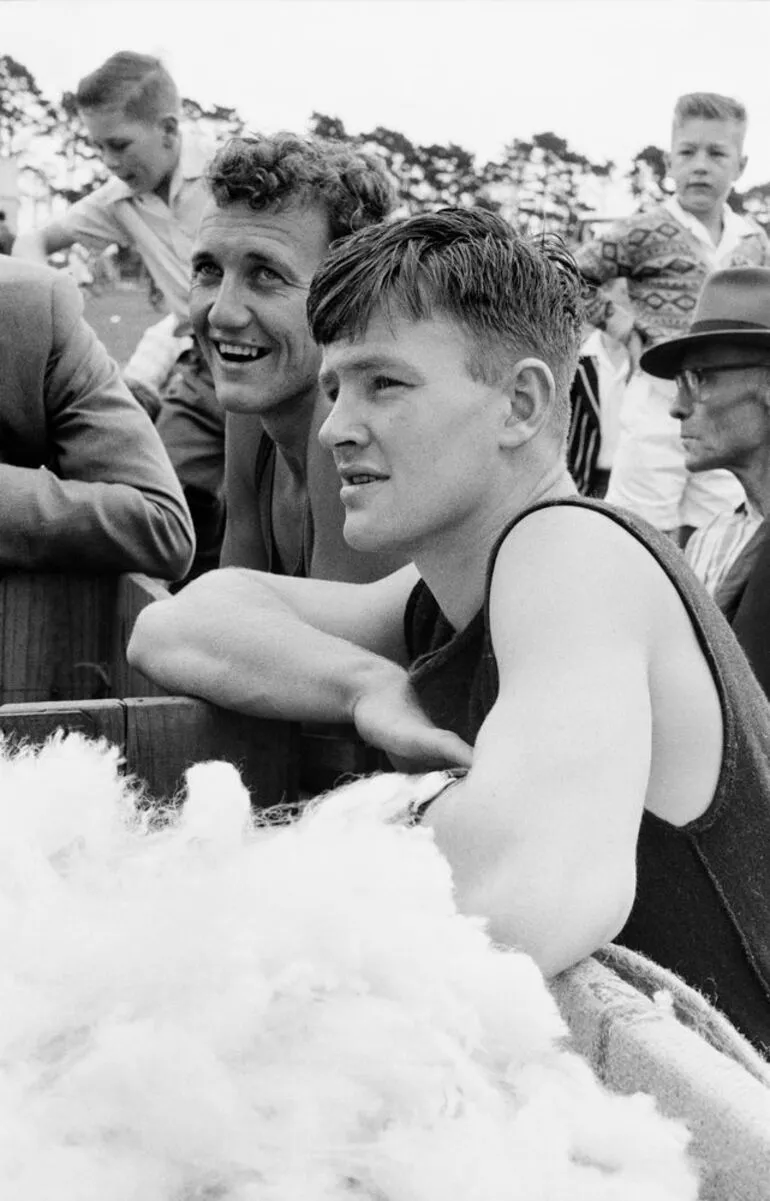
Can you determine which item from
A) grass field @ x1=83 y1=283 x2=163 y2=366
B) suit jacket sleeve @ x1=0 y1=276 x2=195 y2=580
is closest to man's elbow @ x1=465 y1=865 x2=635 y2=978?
suit jacket sleeve @ x1=0 y1=276 x2=195 y2=580

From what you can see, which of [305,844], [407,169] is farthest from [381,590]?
[407,169]

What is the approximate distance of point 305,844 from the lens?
87cm

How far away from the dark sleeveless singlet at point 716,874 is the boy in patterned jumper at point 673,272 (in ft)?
11.8

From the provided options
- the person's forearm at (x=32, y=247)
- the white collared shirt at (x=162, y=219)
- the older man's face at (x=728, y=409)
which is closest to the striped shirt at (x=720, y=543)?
the older man's face at (x=728, y=409)

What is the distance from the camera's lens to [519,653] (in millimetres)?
1254

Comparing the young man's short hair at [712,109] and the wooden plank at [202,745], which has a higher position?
the young man's short hair at [712,109]

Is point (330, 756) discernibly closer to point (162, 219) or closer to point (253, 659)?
point (253, 659)

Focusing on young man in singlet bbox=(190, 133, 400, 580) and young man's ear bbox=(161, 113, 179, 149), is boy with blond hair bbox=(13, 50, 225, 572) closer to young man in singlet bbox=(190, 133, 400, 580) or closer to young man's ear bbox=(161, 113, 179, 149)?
young man's ear bbox=(161, 113, 179, 149)

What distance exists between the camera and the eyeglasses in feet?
11.3

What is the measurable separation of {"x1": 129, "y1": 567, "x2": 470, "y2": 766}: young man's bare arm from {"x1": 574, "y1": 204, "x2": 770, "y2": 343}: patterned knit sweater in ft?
10.3

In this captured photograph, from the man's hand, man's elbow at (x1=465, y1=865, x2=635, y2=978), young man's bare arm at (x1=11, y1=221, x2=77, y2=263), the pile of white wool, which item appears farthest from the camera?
Result: young man's bare arm at (x1=11, y1=221, x2=77, y2=263)

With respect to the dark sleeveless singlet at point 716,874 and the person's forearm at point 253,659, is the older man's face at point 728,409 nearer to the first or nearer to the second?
the person's forearm at point 253,659

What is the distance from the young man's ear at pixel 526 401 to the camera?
1556mm

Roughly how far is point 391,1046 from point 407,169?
1469 inches
